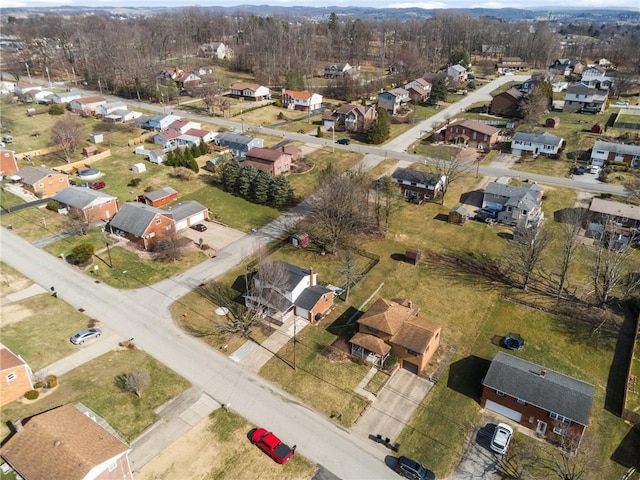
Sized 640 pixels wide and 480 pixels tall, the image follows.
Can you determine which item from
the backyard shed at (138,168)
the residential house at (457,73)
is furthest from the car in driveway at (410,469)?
the residential house at (457,73)

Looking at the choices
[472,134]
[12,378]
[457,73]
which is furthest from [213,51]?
[12,378]

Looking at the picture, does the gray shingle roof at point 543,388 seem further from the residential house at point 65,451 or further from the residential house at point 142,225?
the residential house at point 142,225

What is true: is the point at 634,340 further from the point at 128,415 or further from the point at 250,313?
the point at 128,415

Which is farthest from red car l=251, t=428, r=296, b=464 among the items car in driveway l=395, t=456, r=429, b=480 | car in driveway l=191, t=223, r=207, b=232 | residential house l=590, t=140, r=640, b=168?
residential house l=590, t=140, r=640, b=168

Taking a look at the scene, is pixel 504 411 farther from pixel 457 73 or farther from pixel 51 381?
pixel 457 73

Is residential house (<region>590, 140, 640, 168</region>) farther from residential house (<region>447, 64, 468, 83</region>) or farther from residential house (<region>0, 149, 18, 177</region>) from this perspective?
residential house (<region>0, 149, 18, 177</region>)

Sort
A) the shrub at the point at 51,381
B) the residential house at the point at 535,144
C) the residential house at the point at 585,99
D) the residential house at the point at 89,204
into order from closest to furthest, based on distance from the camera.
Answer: the shrub at the point at 51,381
the residential house at the point at 89,204
the residential house at the point at 535,144
the residential house at the point at 585,99

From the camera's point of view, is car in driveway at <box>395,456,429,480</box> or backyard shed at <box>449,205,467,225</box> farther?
backyard shed at <box>449,205,467,225</box>
